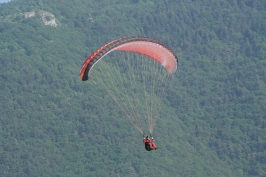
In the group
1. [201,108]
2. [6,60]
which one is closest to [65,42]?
[6,60]

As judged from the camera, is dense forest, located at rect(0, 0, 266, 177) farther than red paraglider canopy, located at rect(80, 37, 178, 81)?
Yes

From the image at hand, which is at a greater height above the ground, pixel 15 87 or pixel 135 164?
pixel 15 87

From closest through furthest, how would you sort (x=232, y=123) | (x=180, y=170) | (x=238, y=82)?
(x=180, y=170) → (x=232, y=123) → (x=238, y=82)

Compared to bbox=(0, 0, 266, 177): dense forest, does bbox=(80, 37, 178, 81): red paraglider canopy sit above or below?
below

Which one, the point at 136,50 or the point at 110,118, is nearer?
the point at 136,50

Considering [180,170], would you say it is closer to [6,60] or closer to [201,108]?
[201,108]

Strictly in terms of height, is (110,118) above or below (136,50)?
above

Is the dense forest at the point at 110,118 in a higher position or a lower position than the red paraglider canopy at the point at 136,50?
higher

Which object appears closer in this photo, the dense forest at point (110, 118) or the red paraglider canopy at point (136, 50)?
the red paraglider canopy at point (136, 50)
